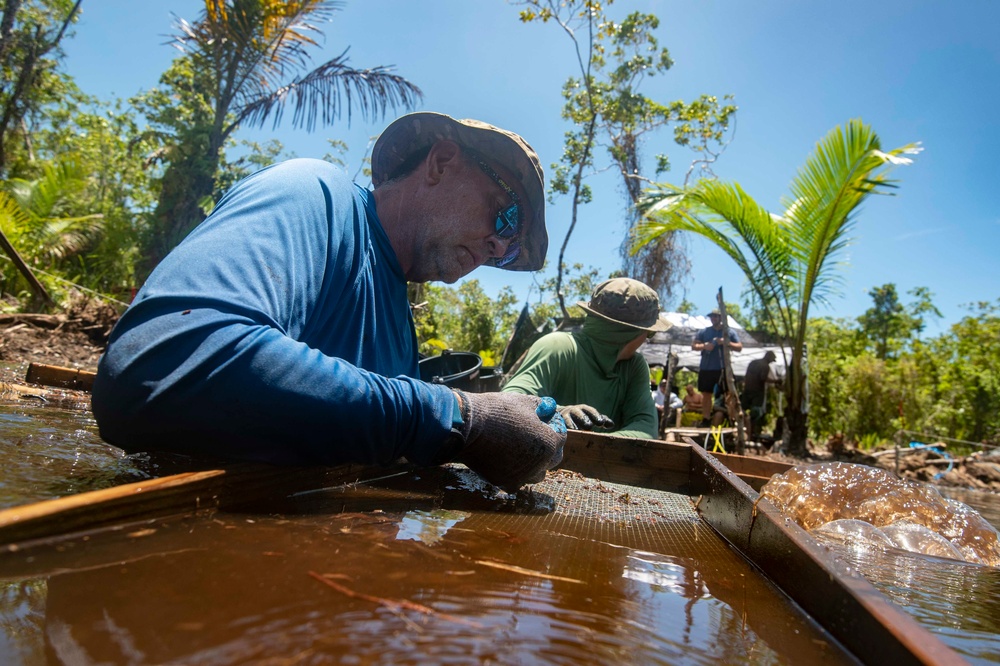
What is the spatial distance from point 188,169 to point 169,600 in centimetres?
1239

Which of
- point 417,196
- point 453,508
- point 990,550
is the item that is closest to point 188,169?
point 417,196

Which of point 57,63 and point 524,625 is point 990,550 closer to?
point 524,625

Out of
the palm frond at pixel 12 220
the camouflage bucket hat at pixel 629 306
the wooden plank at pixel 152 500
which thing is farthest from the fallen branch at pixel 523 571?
the palm frond at pixel 12 220

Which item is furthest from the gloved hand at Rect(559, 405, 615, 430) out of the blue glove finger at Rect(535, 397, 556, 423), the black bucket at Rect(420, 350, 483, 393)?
the blue glove finger at Rect(535, 397, 556, 423)

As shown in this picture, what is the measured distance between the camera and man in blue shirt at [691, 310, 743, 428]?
7.77 metres

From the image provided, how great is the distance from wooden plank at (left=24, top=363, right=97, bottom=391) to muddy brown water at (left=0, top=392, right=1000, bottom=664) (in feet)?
4.56

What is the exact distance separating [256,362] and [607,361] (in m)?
2.41

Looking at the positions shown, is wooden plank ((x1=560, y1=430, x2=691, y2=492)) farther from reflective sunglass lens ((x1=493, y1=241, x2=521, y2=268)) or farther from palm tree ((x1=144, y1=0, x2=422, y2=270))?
palm tree ((x1=144, y1=0, x2=422, y2=270))

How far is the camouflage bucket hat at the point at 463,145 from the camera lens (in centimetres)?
187

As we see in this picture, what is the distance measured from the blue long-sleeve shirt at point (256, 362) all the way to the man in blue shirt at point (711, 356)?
706cm

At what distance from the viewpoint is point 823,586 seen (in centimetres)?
83

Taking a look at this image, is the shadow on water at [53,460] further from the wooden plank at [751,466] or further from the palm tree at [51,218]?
the palm tree at [51,218]

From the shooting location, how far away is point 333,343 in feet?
4.62

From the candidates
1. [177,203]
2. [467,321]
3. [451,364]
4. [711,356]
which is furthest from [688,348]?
[177,203]
